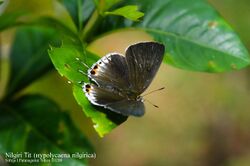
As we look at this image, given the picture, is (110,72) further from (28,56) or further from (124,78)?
(28,56)

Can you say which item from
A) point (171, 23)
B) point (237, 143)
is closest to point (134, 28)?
point (171, 23)

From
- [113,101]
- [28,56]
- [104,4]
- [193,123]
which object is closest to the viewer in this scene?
[113,101]

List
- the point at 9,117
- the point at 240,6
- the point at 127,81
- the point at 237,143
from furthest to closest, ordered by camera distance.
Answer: the point at 237,143, the point at 240,6, the point at 9,117, the point at 127,81

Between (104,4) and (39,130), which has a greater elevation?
(104,4)

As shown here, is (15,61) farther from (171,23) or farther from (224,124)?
(224,124)

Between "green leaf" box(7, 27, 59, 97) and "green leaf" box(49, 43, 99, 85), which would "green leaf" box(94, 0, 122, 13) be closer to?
"green leaf" box(49, 43, 99, 85)

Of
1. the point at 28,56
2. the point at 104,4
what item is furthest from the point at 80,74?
the point at 28,56

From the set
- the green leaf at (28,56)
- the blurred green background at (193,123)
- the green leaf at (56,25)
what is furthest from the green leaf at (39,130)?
the blurred green background at (193,123)
